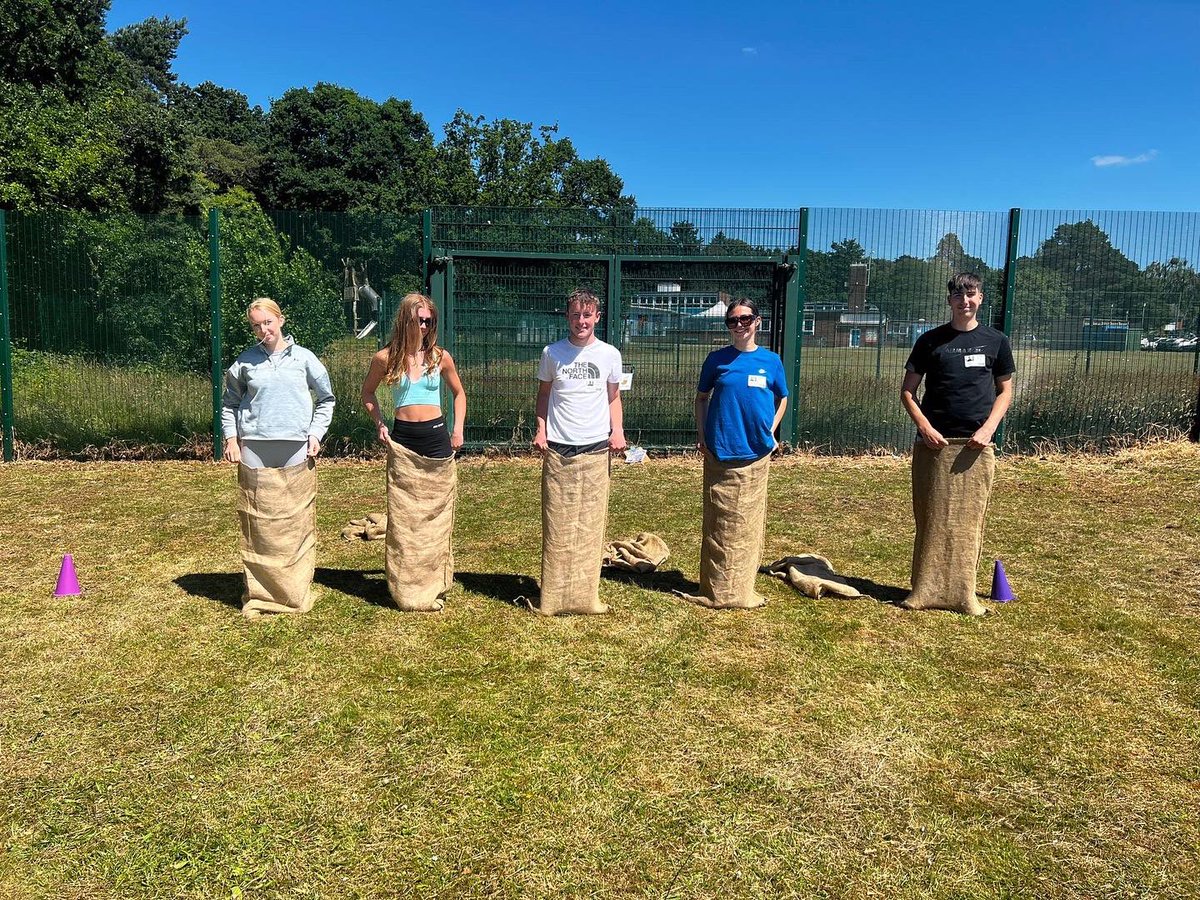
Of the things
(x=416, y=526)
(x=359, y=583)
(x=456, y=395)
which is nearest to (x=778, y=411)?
(x=456, y=395)

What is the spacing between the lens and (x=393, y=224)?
991 cm

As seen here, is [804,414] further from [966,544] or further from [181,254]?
[181,254]

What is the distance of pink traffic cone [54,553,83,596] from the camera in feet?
17.2

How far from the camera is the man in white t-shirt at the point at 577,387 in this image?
4.94m

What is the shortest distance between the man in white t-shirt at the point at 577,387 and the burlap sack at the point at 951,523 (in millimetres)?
1892

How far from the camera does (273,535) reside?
16.3 ft

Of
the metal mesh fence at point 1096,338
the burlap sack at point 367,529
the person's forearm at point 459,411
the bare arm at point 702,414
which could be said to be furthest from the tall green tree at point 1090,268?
the burlap sack at point 367,529

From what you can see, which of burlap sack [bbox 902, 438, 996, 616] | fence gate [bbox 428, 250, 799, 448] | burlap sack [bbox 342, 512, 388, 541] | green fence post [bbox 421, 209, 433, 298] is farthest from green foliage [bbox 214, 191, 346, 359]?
burlap sack [bbox 902, 438, 996, 616]

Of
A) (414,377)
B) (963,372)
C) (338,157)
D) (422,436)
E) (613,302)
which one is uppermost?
(338,157)

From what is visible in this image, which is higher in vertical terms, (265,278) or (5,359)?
(265,278)

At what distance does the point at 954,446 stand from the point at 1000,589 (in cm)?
104

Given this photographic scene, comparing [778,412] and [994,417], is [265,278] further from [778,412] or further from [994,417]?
[994,417]

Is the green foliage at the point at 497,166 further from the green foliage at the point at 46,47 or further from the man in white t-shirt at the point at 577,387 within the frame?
the man in white t-shirt at the point at 577,387

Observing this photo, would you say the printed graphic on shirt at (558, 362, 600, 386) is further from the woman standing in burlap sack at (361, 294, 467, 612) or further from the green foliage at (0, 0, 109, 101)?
the green foliage at (0, 0, 109, 101)
